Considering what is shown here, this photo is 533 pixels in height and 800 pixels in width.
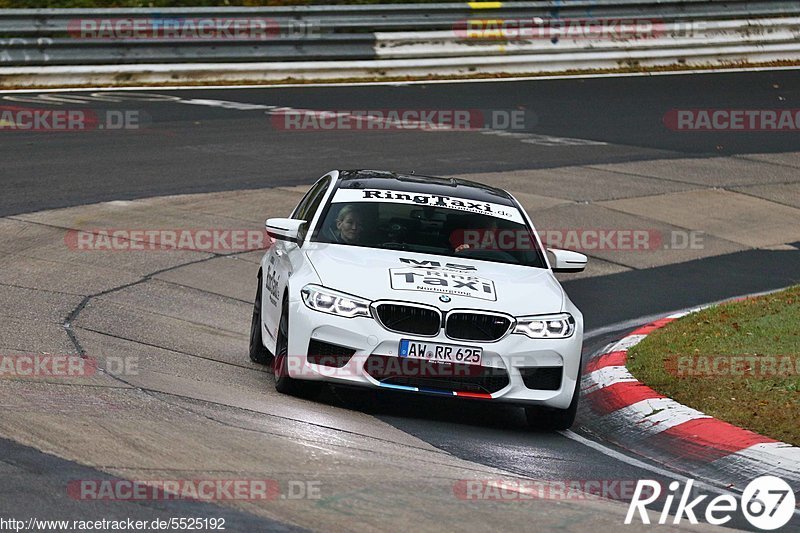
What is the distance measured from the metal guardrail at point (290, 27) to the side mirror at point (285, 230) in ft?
48.8

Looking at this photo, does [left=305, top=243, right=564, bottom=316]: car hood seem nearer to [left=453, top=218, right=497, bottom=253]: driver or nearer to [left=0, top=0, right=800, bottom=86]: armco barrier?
[left=453, top=218, right=497, bottom=253]: driver

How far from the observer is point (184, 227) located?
47.4 ft

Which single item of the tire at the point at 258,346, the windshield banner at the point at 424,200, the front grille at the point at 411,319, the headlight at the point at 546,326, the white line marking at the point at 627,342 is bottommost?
the white line marking at the point at 627,342

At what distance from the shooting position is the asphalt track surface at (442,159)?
25.0 feet

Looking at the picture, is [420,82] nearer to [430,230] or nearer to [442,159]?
[442,159]

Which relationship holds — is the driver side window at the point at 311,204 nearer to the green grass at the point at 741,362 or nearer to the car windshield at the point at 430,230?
the car windshield at the point at 430,230

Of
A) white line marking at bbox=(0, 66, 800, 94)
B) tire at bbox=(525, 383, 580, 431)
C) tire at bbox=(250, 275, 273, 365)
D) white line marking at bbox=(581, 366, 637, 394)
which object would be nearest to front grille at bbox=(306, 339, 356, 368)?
tire at bbox=(525, 383, 580, 431)

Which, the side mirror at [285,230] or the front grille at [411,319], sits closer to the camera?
the front grille at [411,319]

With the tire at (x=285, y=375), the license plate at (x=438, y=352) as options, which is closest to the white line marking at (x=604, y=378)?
the license plate at (x=438, y=352)

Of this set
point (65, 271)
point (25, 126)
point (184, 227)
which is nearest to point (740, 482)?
point (65, 271)

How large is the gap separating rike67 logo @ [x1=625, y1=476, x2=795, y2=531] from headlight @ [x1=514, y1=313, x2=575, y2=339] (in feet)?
4.59

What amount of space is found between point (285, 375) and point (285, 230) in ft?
4.30

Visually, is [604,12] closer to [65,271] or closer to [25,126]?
[25,126]

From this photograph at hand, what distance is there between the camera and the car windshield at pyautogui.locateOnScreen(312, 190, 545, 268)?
9.33 meters
